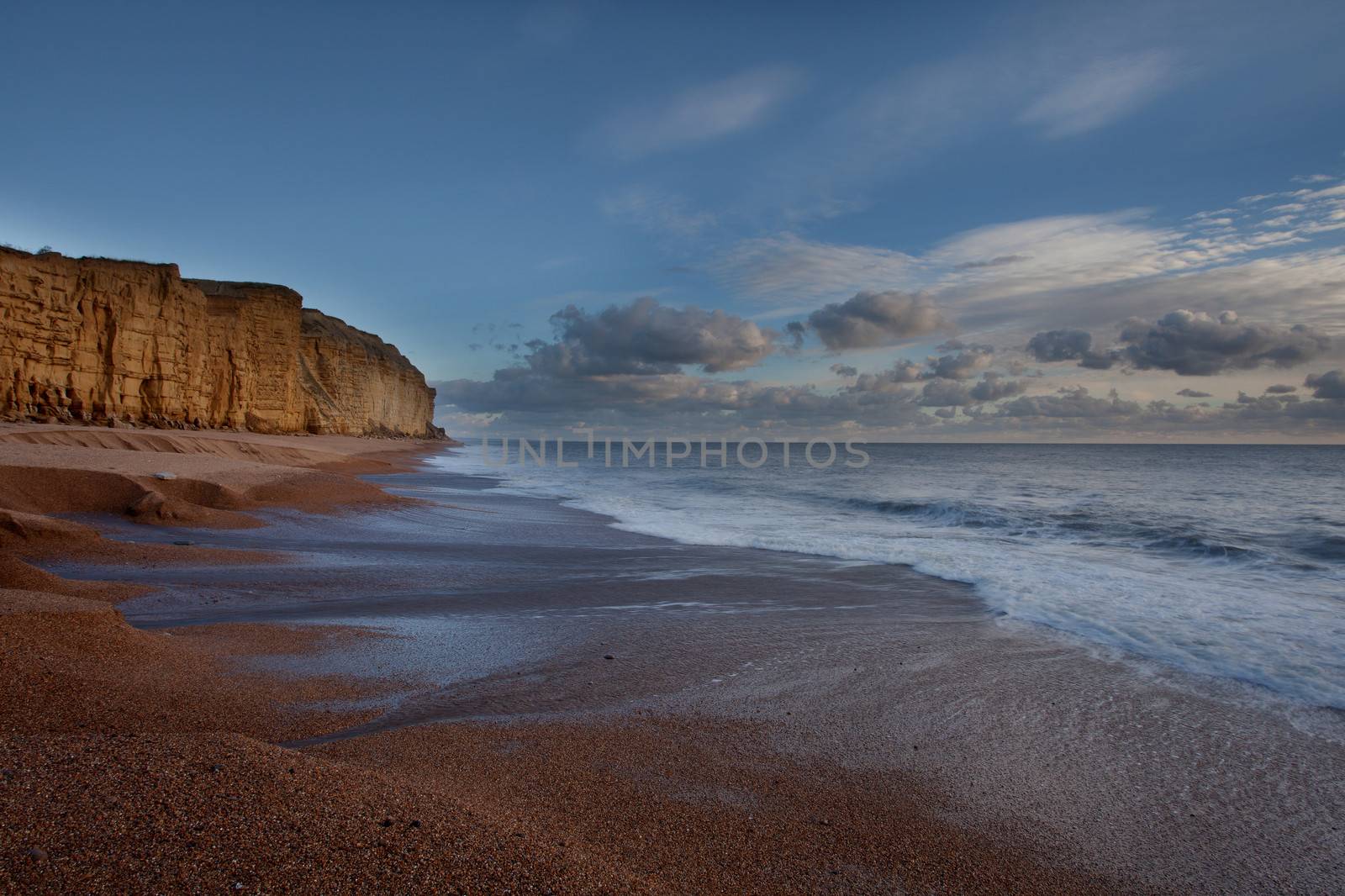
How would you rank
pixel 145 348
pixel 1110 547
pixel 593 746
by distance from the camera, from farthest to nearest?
pixel 145 348
pixel 1110 547
pixel 593 746

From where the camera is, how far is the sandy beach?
186cm

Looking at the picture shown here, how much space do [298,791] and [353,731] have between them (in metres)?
1.19

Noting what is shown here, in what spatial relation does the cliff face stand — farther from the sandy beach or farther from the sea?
the sandy beach

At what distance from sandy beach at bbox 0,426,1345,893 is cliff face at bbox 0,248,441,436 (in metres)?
20.9

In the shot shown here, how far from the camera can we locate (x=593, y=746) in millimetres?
3104

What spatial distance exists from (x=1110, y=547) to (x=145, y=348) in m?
30.9

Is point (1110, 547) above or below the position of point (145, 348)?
below

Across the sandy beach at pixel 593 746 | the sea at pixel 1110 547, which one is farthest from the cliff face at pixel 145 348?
the sandy beach at pixel 593 746

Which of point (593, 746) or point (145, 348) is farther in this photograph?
point (145, 348)

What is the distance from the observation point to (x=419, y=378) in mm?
80688

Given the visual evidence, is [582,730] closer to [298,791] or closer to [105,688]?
[298,791]

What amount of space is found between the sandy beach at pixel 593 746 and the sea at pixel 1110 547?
877 millimetres

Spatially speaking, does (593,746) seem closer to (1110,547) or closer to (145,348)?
(1110,547)

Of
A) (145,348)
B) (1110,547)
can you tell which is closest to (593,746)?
(1110,547)
